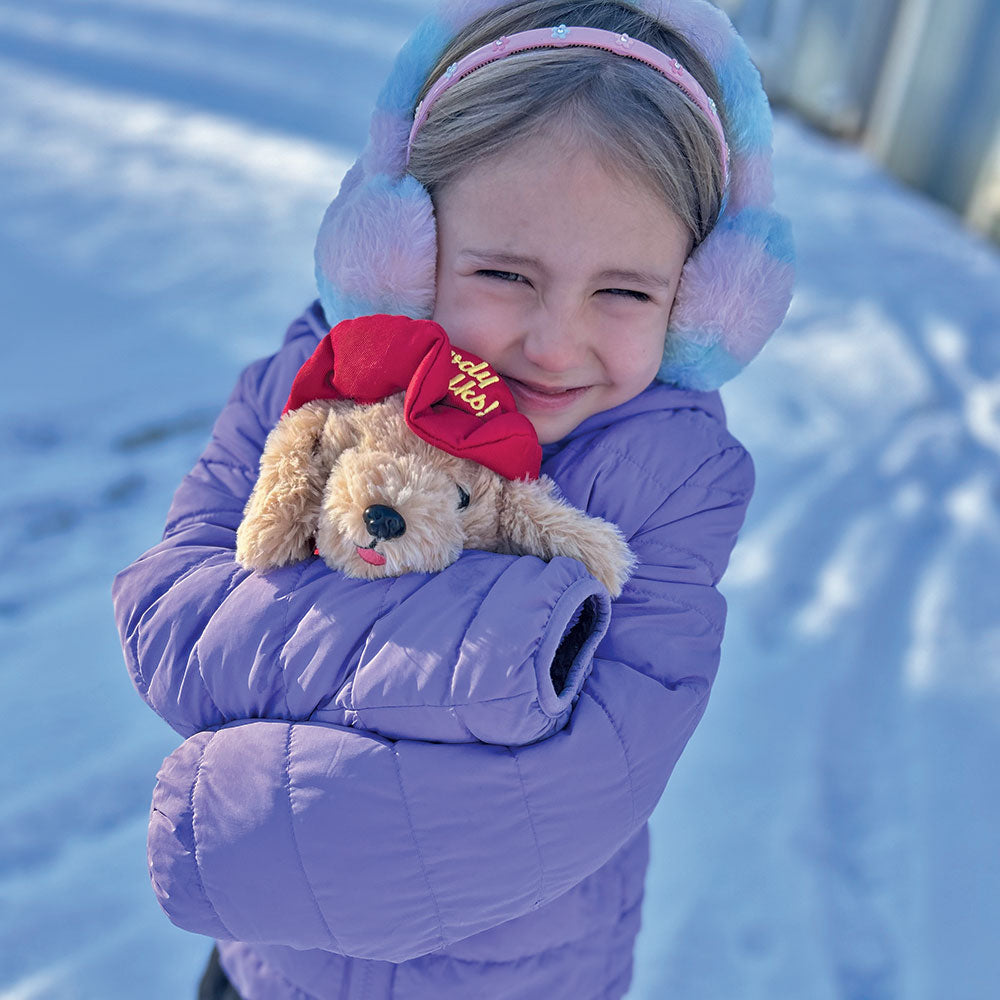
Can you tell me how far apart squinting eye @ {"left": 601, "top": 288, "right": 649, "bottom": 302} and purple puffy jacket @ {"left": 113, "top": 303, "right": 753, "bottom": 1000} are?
0.17 m

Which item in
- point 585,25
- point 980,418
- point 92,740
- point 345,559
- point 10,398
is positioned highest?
point 585,25

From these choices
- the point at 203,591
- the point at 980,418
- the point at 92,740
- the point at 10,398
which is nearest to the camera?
the point at 203,591

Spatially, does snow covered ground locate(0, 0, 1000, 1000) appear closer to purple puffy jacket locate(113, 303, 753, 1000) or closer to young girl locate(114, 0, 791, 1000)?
young girl locate(114, 0, 791, 1000)

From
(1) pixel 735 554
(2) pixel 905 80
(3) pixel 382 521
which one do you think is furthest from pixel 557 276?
(2) pixel 905 80

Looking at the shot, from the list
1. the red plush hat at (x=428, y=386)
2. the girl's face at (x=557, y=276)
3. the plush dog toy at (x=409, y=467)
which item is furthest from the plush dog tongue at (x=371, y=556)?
the girl's face at (x=557, y=276)

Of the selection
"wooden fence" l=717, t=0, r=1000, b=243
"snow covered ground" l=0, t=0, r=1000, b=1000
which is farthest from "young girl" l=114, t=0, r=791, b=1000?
"wooden fence" l=717, t=0, r=1000, b=243

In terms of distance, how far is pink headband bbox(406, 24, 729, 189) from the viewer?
90 cm

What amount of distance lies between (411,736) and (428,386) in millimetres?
277

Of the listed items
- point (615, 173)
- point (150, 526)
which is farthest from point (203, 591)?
point (150, 526)

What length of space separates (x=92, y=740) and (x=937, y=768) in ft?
4.78

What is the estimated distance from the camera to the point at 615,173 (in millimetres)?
869

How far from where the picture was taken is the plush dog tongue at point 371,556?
2.46 ft

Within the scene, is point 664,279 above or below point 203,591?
above

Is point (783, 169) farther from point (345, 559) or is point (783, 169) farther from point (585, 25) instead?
point (345, 559)
